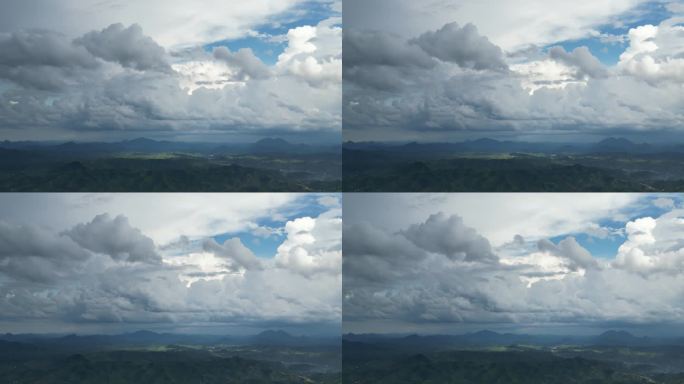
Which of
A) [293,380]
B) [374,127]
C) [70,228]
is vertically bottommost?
[293,380]

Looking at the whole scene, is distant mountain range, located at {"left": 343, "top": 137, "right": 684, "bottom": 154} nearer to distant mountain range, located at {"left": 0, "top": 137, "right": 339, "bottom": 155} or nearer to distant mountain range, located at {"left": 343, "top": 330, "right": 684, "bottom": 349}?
distant mountain range, located at {"left": 0, "top": 137, "right": 339, "bottom": 155}

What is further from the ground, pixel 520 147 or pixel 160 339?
pixel 520 147

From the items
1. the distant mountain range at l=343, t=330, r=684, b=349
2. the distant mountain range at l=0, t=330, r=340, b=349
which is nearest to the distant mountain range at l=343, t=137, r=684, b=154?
the distant mountain range at l=343, t=330, r=684, b=349

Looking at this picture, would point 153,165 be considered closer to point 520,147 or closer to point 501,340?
point 520,147

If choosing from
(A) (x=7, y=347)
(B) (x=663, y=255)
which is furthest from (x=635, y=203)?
(A) (x=7, y=347)

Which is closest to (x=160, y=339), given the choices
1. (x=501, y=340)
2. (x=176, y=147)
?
(x=176, y=147)

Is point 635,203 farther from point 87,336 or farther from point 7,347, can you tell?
point 7,347
